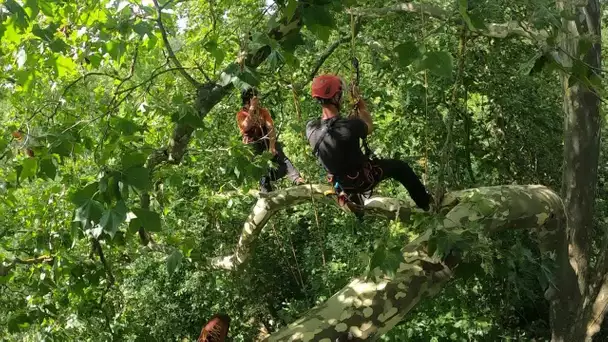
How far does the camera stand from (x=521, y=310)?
7008 mm

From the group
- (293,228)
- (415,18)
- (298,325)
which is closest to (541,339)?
(293,228)

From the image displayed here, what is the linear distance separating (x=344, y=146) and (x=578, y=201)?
225 centimetres

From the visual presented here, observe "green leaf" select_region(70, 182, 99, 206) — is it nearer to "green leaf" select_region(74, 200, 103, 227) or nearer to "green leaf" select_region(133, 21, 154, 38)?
"green leaf" select_region(74, 200, 103, 227)

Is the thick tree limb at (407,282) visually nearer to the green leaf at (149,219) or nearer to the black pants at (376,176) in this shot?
the black pants at (376,176)

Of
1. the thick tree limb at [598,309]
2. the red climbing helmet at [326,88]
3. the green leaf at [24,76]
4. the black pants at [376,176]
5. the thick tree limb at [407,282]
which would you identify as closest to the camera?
the thick tree limb at [407,282]

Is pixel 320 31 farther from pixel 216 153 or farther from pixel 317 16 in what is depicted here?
pixel 216 153

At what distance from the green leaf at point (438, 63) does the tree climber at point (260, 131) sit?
2109mm

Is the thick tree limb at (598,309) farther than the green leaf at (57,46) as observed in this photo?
Yes

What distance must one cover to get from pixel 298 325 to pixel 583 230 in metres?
3.13

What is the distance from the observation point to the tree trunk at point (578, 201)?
4520 millimetres

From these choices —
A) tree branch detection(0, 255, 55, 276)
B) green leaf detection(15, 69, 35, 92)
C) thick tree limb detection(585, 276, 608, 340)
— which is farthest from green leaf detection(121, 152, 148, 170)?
thick tree limb detection(585, 276, 608, 340)

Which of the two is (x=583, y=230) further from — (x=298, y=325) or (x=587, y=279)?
(x=298, y=325)

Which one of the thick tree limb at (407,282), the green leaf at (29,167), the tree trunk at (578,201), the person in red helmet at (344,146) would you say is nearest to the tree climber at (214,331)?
the thick tree limb at (407,282)

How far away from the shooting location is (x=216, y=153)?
13.3 feet
